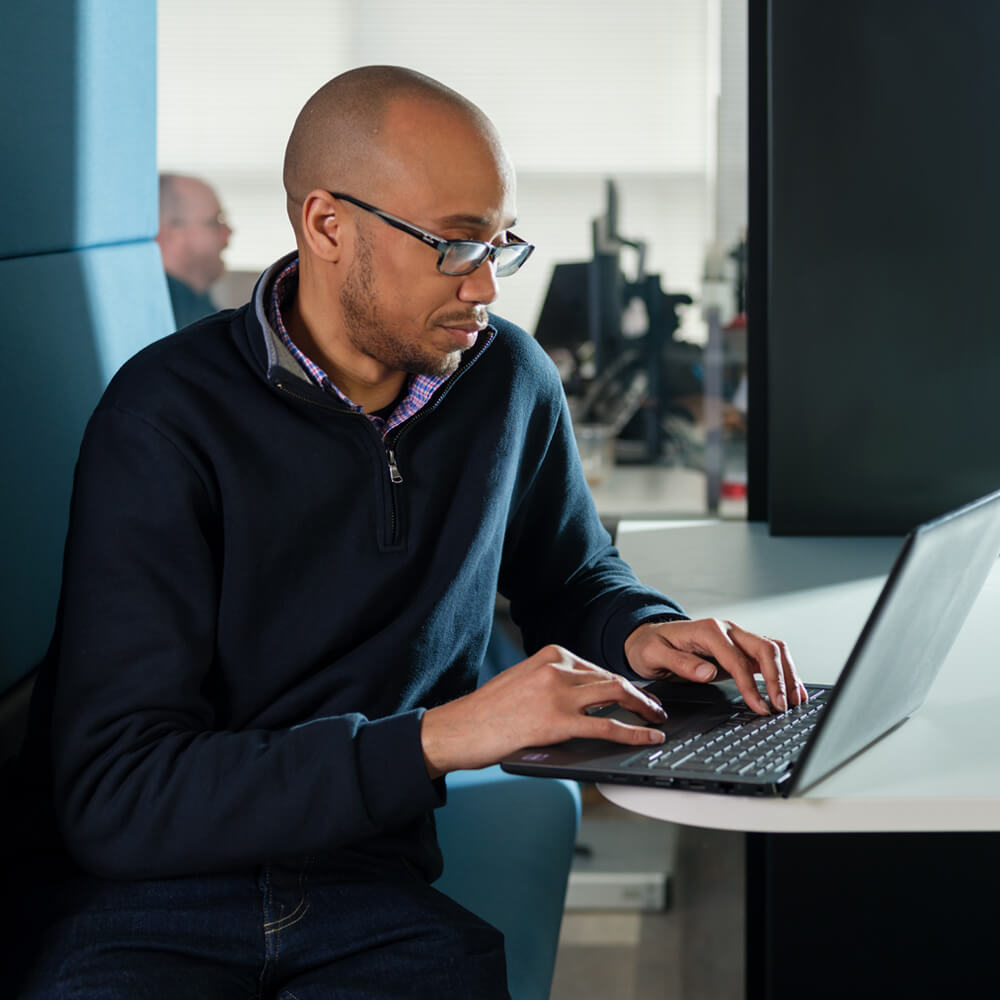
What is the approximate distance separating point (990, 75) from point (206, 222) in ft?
9.37

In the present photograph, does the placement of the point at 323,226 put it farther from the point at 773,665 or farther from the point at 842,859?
the point at 842,859

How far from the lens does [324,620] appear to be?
109 centimetres

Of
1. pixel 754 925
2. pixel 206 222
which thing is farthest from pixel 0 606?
pixel 206 222

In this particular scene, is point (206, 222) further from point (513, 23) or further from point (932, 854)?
point (932, 854)

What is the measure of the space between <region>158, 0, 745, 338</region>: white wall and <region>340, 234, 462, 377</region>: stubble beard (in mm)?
3043

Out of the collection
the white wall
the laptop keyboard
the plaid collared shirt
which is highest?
the white wall

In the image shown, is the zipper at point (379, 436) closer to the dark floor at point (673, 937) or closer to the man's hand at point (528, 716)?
the man's hand at point (528, 716)

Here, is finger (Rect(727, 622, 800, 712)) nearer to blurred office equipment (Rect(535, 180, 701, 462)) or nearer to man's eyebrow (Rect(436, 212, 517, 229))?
man's eyebrow (Rect(436, 212, 517, 229))

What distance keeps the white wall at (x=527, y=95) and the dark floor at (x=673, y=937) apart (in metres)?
2.32

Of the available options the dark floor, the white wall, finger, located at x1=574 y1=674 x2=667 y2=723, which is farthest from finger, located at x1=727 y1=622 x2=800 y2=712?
the white wall

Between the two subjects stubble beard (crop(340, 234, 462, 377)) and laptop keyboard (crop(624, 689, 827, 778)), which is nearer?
laptop keyboard (crop(624, 689, 827, 778))

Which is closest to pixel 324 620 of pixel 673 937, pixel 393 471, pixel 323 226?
pixel 393 471

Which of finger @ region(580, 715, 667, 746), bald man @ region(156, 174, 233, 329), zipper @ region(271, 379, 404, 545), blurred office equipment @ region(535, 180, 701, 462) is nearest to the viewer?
finger @ region(580, 715, 667, 746)

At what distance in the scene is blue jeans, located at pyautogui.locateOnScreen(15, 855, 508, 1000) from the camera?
0.94 meters
